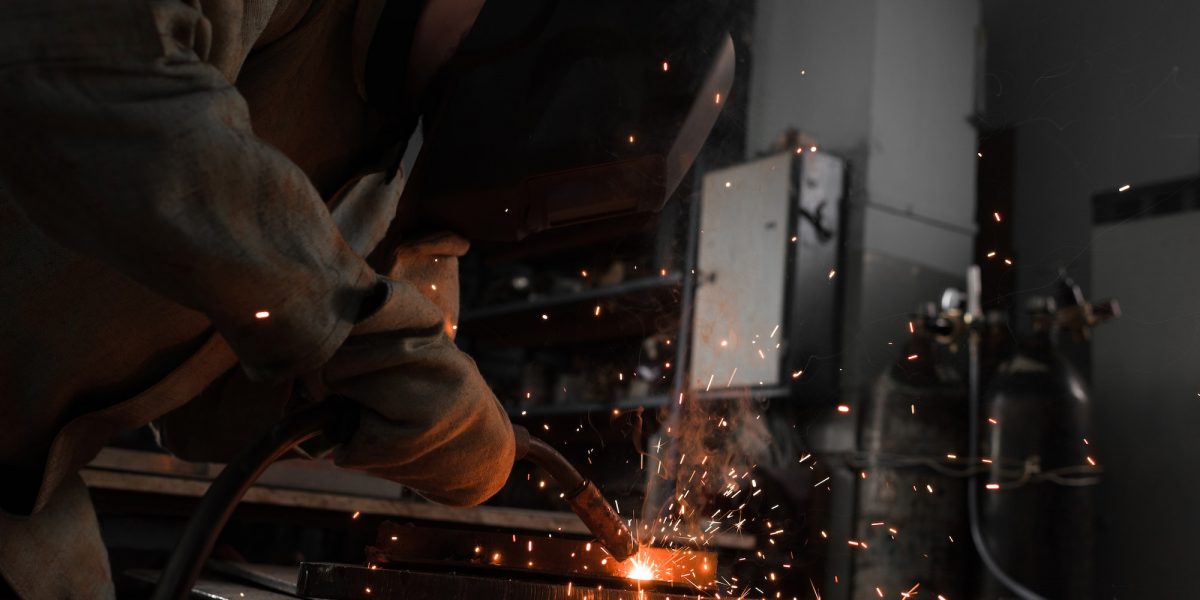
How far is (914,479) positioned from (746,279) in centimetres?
86

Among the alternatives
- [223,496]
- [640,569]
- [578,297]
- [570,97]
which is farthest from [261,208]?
[578,297]

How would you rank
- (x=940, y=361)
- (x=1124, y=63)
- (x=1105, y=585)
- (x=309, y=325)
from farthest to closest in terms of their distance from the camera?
(x=940, y=361)
(x=1105, y=585)
(x=1124, y=63)
(x=309, y=325)

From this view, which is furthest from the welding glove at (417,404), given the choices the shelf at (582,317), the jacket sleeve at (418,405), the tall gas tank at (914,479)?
the tall gas tank at (914,479)

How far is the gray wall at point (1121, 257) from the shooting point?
2.39 meters

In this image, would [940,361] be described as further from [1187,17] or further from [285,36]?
[285,36]

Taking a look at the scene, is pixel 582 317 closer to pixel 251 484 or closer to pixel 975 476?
pixel 975 476

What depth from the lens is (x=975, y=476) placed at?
118 inches

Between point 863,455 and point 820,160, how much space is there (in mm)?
1035

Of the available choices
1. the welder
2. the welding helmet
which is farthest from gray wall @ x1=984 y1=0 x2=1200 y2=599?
the welder

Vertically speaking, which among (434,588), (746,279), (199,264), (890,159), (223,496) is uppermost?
(890,159)

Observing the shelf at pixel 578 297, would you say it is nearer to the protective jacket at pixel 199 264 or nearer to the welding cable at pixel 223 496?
the protective jacket at pixel 199 264

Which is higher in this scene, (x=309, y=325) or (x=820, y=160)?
(x=820, y=160)

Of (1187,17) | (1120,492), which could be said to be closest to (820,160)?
(1120,492)

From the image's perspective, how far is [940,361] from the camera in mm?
3232
